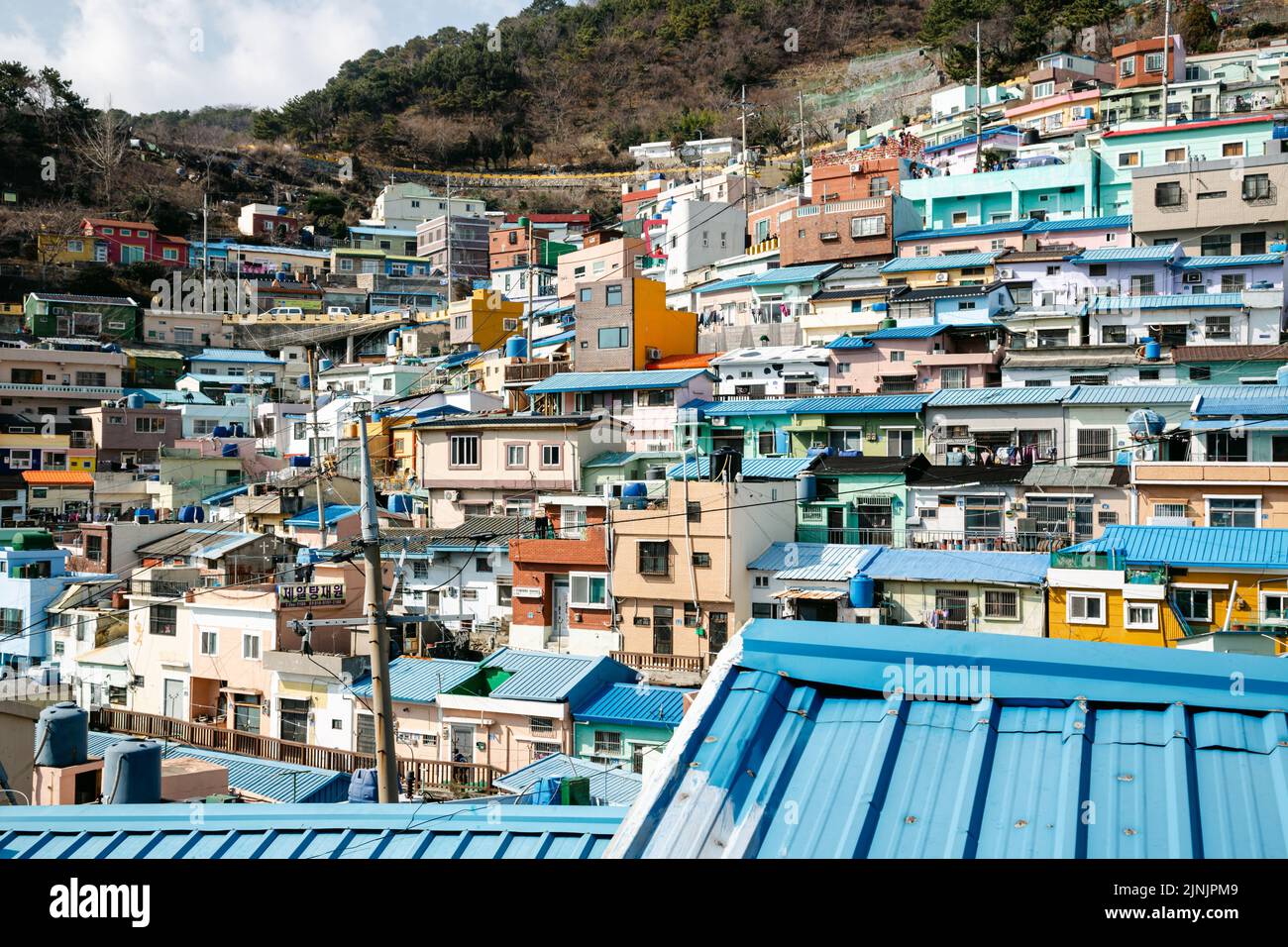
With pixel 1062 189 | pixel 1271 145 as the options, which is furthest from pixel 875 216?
pixel 1271 145

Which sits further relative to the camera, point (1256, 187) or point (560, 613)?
point (1256, 187)

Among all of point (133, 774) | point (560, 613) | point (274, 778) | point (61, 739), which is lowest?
point (274, 778)

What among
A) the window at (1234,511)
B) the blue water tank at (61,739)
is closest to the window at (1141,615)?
the window at (1234,511)

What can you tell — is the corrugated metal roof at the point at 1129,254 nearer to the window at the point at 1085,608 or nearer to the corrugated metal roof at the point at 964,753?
the window at the point at 1085,608

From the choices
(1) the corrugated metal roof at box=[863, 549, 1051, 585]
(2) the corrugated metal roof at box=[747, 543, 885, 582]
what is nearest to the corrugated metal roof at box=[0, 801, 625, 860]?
(1) the corrugated metal roof at box=[863, 549, 1051, 585]

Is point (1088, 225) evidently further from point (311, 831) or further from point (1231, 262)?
point (311, 831)

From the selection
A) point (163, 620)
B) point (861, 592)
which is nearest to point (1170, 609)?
point (861, 592)
